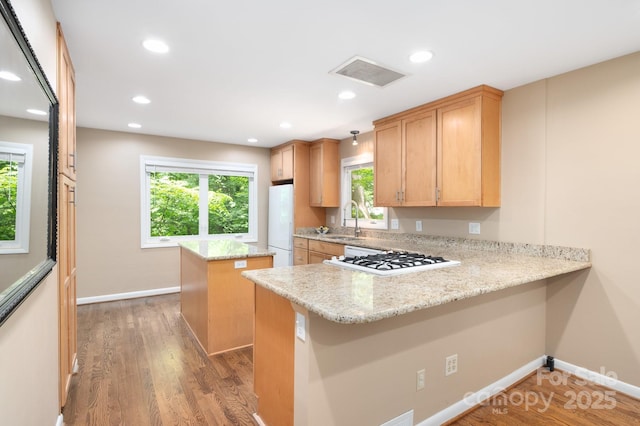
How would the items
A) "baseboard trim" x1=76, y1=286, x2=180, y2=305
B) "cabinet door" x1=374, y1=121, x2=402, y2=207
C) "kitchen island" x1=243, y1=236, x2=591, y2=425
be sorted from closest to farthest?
"kitchen island" x1=243, y1=236, x2=591, y2=425, "cabinet door" x1=374, y1=121, x2=402, y2=207, "baseboard trim" x1=76, y1=286, x2=180, y2=305

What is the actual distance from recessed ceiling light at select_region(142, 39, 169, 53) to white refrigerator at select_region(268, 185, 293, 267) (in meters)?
3.06

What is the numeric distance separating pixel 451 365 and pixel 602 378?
4.56ft

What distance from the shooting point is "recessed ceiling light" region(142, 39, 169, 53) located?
216 centimetres

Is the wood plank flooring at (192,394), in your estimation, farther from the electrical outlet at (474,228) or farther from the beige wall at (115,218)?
the beige wall at (115,218)

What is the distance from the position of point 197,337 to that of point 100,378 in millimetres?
868

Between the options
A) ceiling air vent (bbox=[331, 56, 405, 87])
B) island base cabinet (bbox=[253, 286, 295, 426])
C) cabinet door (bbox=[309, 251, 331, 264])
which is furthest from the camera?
cabinet door (bbox=[309, 251, 331, 264])

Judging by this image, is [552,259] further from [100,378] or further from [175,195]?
[175,195]

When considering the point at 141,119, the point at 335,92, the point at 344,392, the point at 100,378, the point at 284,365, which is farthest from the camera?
the point at 141,119

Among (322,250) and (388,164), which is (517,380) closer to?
(388,164)

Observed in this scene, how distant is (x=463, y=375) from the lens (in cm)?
206

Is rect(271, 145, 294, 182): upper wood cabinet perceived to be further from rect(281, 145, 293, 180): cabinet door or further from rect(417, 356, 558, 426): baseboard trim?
rect(417, 356, 558, 426): baseboard trim

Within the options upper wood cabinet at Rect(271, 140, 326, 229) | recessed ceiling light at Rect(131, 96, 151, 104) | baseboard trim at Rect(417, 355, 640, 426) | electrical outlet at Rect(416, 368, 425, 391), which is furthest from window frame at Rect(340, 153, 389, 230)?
electrical outlet at Rect(416, 368, 425, 391)

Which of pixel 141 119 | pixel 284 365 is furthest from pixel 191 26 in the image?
pixel 141 119

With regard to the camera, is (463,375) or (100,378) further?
(100,378)
